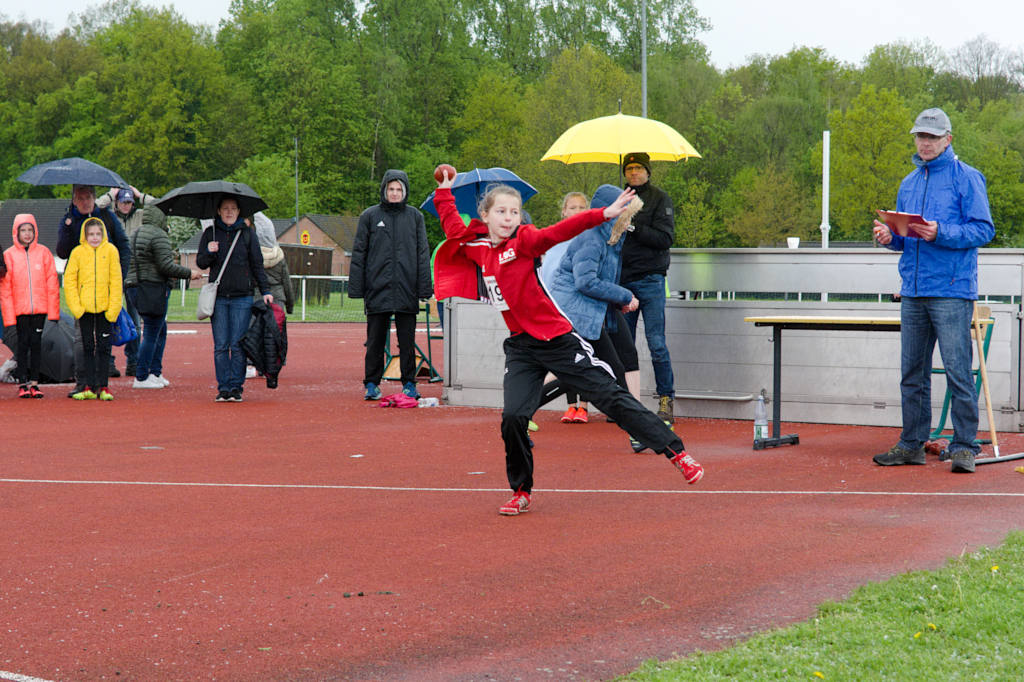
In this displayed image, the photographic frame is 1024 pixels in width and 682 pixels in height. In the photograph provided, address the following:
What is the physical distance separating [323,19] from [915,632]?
86.1 m

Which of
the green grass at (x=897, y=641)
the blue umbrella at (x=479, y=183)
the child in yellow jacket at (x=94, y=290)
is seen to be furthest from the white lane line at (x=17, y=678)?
the blue umbrella at (x=479, y=183)

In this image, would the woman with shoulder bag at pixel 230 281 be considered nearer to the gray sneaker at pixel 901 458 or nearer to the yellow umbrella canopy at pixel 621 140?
the yellow umbrella canopy at pixel 621 140

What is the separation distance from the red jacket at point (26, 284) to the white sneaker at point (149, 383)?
1804mm

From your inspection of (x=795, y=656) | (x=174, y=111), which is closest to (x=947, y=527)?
(x=795, y=656)

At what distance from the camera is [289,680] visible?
4105 mm

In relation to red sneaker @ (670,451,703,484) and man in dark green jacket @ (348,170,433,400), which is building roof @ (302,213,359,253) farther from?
red sneaker @ (670,451,703,484)

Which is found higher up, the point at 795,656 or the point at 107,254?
the point at 107,254

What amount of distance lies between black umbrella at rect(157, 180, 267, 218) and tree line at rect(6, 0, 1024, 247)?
58.3m

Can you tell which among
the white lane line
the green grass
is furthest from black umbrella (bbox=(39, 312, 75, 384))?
the green grass

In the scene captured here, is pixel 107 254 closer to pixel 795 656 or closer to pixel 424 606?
pixel 424 606

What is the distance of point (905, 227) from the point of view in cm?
816

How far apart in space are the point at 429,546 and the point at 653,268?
482cm

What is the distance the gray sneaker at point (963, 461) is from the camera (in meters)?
8.20

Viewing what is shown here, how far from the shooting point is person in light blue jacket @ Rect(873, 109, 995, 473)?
824cm
